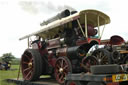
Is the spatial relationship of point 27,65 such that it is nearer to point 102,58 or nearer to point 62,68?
point 62,68

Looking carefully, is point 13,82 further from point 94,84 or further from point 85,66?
point 94,84

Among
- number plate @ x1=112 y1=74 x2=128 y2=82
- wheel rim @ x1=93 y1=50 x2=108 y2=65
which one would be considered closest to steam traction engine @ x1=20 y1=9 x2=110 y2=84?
wheel rim @ x1=93 y1=50 x2=108 y2=65

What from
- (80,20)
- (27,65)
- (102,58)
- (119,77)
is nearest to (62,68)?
(102,58)

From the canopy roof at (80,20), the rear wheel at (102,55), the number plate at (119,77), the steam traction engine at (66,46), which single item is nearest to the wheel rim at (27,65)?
the steam traction engine at (66,46)

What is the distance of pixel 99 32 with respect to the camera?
768 cm

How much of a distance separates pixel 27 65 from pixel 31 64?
784mm

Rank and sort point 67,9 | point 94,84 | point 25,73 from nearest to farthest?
point 94,84
point 67,9
point 25,73

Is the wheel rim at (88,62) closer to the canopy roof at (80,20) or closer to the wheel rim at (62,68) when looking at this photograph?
the wheel rim at (62,68)

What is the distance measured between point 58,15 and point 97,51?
281 centimetres

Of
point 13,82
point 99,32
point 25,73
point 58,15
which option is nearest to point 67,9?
point 58,15

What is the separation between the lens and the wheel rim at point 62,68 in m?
6.97

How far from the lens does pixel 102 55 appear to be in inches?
252

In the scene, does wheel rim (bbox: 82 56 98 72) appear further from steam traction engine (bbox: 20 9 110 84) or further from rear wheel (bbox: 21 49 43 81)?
rear wheel (bbox: 21 49 43 81)

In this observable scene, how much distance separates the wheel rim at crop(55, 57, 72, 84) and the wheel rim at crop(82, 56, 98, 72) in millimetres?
547
